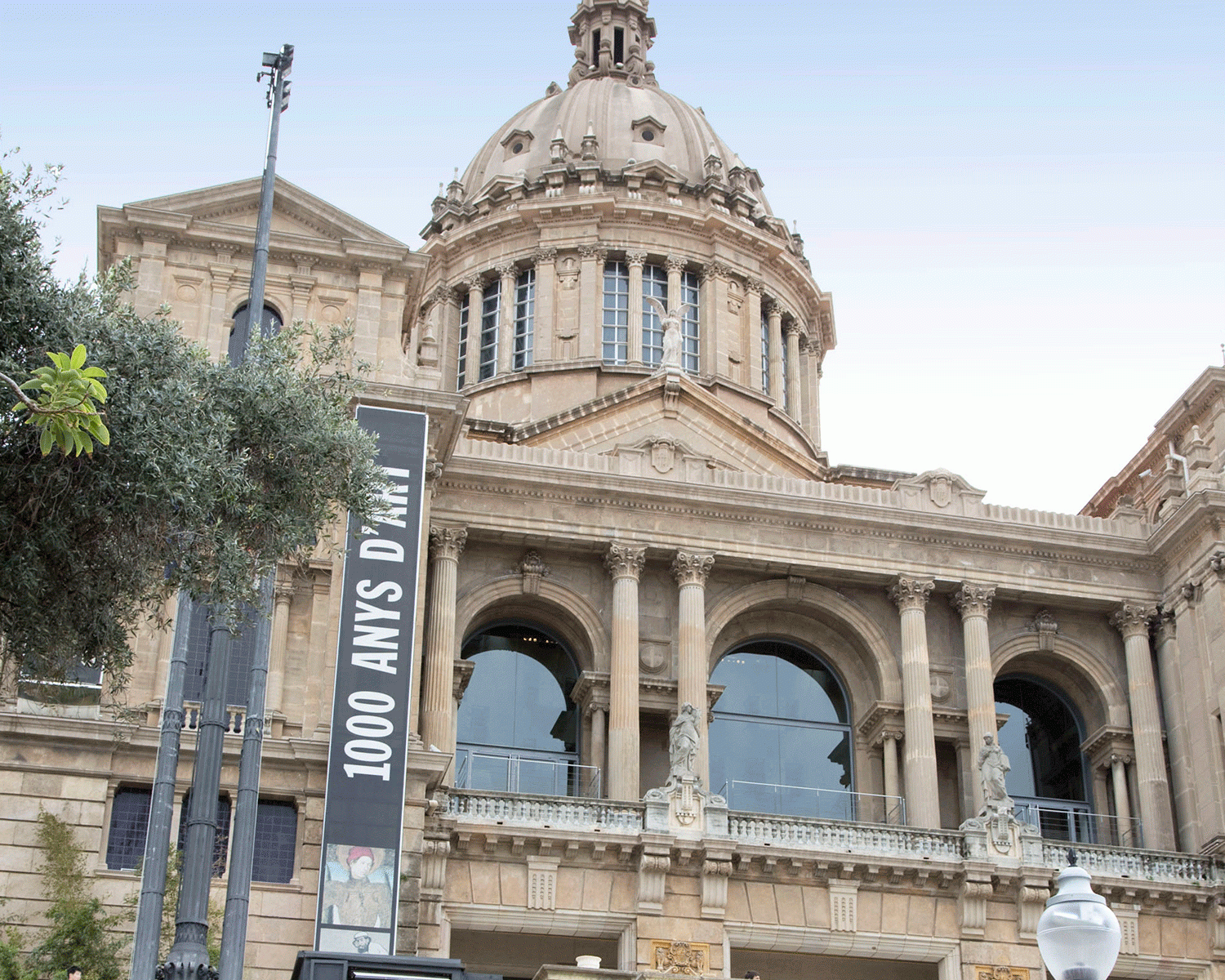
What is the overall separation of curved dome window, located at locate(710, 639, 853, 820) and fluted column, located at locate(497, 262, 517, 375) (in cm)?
1796

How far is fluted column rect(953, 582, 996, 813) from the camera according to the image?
37594 mm

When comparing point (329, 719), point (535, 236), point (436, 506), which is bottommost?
point (329, 719)

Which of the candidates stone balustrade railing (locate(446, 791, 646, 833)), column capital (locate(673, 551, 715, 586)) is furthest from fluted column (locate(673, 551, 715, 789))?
stone balustrade railing (locate(446, 791, 646, 833))

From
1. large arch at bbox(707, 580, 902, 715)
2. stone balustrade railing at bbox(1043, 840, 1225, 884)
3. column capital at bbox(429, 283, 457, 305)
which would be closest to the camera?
stone balustrade railing at bbox(1043, 840, 1225, 884)

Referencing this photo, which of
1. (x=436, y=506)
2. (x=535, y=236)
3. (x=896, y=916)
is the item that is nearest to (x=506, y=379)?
(x=535, y=236)

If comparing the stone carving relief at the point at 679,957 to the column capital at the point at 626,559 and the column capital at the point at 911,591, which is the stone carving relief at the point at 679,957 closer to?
the column capital at the point at 626,559

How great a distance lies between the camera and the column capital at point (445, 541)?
37188 millimetres

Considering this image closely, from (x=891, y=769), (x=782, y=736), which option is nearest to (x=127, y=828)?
(x=782, y=736)

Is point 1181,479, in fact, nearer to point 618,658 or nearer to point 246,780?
point 618,658

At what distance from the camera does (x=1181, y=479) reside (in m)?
41.6

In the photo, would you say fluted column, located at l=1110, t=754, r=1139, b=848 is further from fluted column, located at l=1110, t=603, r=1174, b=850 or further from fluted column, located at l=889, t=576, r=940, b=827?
fluted column, located at l=889, t=576, r=940, b=827

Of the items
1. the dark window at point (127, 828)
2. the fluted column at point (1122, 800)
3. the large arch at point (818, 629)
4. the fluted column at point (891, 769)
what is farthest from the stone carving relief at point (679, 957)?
the fluted column at point (1122, 800)

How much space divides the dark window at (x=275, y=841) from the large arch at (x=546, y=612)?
7.65m

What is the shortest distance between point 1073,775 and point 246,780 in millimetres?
26016
